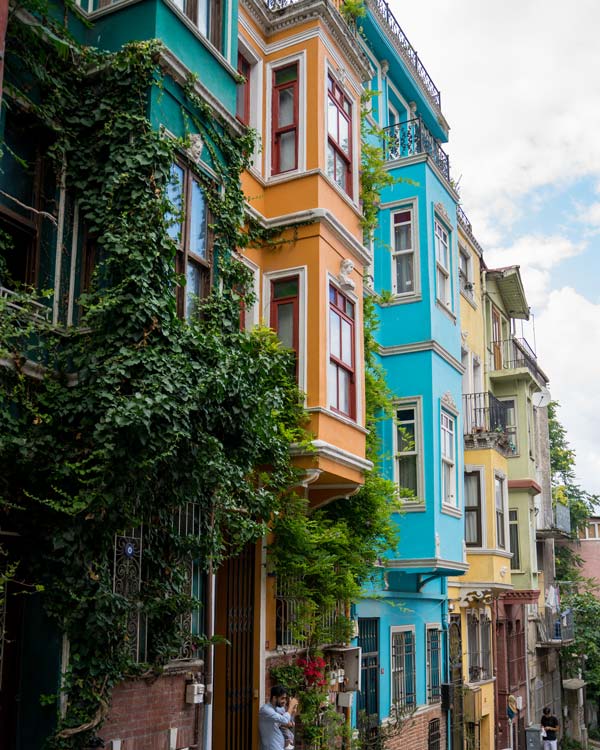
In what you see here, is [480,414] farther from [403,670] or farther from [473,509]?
[403,670]

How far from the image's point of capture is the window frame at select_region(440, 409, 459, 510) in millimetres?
18125

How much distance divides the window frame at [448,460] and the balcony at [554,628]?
14.9m

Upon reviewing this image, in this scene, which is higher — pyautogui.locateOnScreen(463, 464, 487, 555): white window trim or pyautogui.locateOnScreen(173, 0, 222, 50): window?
pyautogui.locateOnScreen(173, 0, 222, 50): window

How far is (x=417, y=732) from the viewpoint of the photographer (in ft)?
58.7

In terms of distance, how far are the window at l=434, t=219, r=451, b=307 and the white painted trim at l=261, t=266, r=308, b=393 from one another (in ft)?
21.1

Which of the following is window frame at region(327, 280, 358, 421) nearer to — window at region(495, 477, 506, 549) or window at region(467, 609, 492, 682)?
window at region(495, 477, 506, 549)

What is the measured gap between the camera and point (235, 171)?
11234 mm

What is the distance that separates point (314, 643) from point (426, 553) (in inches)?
160

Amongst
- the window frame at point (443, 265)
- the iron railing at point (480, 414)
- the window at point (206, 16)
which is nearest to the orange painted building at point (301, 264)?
the window at point (206, 16)

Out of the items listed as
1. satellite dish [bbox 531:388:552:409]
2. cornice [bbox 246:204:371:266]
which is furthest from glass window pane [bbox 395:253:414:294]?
satellite dish [bbox 531:388:552:409]

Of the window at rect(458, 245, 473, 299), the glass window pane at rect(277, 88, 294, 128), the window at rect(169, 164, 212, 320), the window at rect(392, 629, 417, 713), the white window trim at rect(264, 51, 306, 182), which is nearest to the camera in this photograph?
the window at rect(169, 164, 212, 320)

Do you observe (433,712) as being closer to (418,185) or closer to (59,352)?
(418,185)

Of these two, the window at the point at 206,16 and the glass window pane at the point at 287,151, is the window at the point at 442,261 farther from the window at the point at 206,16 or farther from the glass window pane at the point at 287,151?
the window at the point at 206,16

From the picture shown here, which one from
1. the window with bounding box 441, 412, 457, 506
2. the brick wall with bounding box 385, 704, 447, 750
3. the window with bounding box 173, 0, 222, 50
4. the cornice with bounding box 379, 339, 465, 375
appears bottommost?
the brick wall with bounding box 385, 704, 447, 750
